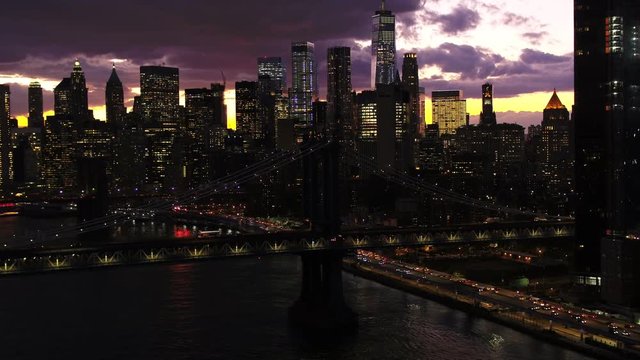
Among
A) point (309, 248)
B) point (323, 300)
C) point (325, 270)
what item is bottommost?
point (323, 300)

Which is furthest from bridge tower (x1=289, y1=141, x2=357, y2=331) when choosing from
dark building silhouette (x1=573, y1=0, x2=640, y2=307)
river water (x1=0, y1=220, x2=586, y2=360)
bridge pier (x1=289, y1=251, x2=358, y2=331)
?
dark building silhouette (x1=573, y1=0, x2=640, y2=307)

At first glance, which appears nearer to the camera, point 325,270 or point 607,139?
point 325,270

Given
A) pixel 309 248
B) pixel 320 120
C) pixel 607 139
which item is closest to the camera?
pixel 309 248

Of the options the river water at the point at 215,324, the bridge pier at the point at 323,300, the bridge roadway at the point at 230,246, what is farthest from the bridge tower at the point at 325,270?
the river water at the point at 215,324

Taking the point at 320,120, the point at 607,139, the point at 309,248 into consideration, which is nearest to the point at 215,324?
the point at 309,248

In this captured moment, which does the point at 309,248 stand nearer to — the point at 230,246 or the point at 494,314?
the point at 230,246

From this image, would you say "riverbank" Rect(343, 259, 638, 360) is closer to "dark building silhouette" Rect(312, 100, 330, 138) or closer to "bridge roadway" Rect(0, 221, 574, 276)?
"bridge roadway" Rect(0, 221, 574, 276)

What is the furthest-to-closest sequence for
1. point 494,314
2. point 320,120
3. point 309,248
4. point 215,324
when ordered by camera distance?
point 320,120
point 494,314
point 309,248
point 215,324

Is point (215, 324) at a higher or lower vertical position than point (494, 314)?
higher
